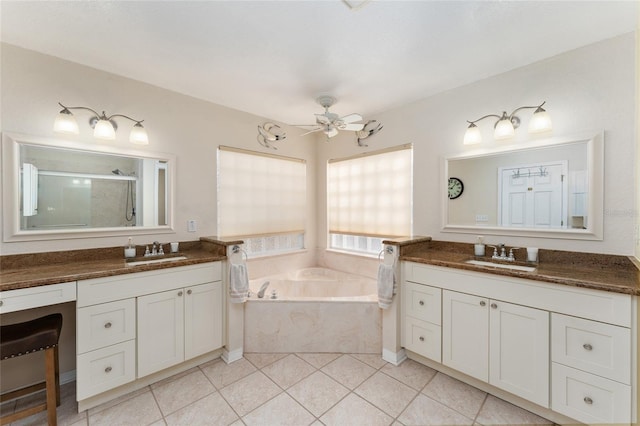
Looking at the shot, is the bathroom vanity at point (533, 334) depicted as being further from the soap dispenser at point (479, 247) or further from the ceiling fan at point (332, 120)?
the ceiling fan at point (332, 120)

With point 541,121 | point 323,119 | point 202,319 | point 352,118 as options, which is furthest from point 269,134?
point 541,121

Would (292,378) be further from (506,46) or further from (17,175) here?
(506,46)

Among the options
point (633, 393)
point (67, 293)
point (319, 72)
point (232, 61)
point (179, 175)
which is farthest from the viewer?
point (179, 175)

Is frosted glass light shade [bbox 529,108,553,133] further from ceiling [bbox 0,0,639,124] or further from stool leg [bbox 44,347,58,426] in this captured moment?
stool leg [bbox 44,347,58,426]

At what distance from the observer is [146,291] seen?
1.93m

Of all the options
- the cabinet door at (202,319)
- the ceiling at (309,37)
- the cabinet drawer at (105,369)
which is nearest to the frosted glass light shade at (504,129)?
the ceiling at (309,37)

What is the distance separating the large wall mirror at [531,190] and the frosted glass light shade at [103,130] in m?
3.02

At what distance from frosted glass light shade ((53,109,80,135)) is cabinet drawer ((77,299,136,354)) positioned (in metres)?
1.33

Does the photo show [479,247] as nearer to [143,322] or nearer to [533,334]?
[533,334]

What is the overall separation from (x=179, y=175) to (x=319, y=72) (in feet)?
5.48

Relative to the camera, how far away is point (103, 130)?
209 centimetres

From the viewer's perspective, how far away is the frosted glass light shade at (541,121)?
1958 millimetres

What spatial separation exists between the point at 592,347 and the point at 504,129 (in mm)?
1610

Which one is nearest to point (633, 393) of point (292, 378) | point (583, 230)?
point (583, 230)
